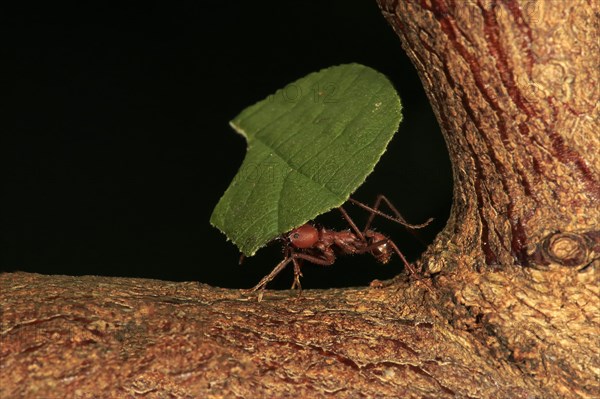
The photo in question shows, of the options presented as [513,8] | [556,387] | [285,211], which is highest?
[513,8]

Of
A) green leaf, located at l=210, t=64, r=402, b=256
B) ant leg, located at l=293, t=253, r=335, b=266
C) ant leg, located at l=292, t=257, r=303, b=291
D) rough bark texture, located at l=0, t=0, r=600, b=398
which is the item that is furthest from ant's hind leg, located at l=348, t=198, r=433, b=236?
rough bark texture, located at l=0, t=0, r=600, b=398

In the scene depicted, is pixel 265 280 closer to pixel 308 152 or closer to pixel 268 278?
pixel 268 278

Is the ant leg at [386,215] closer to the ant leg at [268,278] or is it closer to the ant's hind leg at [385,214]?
the ant's hind leg at [385,214]

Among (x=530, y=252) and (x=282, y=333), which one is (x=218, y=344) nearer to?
(x=282, y=333)

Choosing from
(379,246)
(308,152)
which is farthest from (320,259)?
(308,152)

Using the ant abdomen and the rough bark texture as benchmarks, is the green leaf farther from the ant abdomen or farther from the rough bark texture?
the ant abdomen

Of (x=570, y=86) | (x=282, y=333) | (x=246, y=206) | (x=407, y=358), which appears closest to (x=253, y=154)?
(x=246, y=206)
